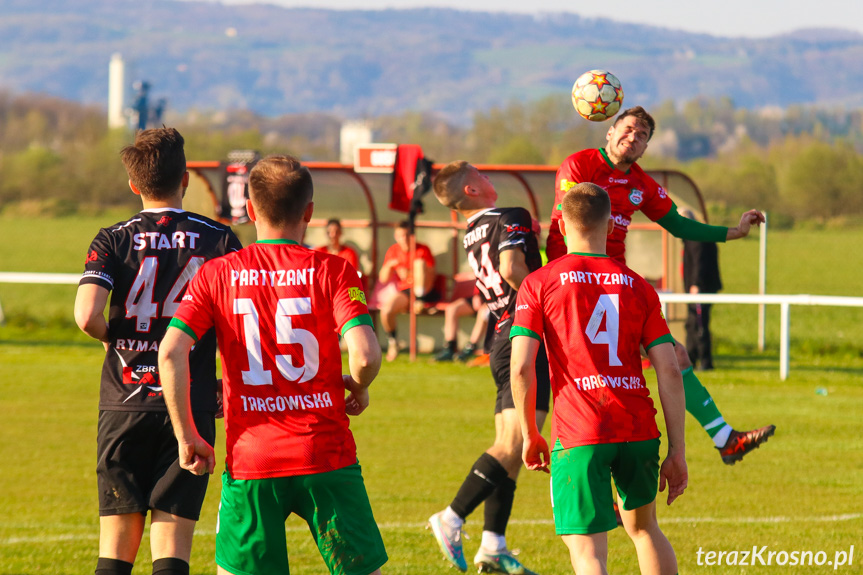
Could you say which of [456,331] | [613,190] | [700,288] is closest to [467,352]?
[456,331]

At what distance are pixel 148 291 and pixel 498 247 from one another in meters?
2.06

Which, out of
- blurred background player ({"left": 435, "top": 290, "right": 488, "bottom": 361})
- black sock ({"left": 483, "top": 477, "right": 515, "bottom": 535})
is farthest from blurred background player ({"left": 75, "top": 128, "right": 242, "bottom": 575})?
blurred background player ({"left": 435, "top": 290, "right": 488, "bottom": 361})

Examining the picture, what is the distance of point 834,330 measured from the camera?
19516mm

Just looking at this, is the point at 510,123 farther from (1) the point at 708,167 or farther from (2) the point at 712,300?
(2) the point at 712,300

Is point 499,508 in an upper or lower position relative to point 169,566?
lower

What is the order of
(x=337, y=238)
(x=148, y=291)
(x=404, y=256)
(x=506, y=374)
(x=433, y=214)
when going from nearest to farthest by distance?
(x=148, y=291) < (x=506, y=374) < (x=337, y=238) < (x=404, y=256) < (x=433, y=214)

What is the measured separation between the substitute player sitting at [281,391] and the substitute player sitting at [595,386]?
749 mm

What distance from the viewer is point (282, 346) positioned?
128 inches

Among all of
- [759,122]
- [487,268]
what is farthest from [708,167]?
[759,122]

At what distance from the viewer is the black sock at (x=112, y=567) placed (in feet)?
12.2

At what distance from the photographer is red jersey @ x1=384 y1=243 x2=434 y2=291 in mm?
13906

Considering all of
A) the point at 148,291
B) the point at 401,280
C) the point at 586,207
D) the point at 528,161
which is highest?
the point at 528,161

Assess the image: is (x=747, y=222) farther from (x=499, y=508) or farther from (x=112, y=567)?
(x=112, y=567)

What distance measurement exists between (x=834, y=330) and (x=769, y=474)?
1300 cm
